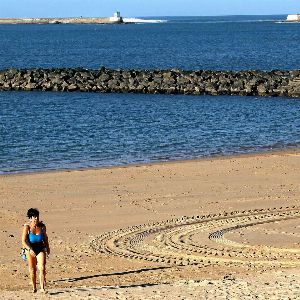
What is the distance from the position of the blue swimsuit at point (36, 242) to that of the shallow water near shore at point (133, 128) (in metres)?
12.1

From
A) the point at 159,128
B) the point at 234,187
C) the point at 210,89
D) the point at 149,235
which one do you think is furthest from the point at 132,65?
the point at 149,235

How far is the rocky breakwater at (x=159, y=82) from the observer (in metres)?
47.2

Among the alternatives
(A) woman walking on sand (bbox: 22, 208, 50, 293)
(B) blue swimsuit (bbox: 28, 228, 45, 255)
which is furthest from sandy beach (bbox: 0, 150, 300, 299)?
(B) blue swimsuit (bbox: 28, 228, 45, 255)

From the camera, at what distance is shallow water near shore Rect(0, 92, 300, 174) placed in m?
26.3

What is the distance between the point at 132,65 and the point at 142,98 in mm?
27920

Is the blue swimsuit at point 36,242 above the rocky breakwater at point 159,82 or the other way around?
above

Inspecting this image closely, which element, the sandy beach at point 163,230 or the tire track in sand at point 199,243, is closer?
the sandy beach at point 163,230

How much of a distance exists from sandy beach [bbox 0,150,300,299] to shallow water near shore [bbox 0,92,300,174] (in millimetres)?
2875

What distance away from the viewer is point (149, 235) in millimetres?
15430

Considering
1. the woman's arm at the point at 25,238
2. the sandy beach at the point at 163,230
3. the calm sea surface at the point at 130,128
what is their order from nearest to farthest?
the woman's arm at the point at 25,238
the sandy beach at the point at 163,230
the calm sea surface at the point at 130,128

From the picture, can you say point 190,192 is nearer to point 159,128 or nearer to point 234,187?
point 234,187

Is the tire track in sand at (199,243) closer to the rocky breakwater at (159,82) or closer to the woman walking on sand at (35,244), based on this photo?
the woman walking on sand at (35,244)

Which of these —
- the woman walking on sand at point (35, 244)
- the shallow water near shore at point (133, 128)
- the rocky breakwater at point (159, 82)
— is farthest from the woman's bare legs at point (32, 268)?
the rocky breakwater at point (159, 82)

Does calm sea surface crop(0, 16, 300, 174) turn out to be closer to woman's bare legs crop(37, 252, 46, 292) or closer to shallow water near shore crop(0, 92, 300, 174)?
shallow water near shore crop(0, 92, 300, 174)
